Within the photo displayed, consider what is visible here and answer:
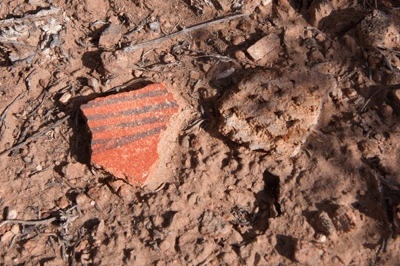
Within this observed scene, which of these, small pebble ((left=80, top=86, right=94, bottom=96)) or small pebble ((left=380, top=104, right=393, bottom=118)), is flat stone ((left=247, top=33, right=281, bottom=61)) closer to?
small pebble ((left=380, top=104, right=393, bottom=118))

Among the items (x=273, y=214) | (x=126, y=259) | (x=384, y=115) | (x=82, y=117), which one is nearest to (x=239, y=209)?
(x=273, y=214)

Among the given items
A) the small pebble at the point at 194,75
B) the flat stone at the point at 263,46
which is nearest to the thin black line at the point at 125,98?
the small pebble at the point at 194,75

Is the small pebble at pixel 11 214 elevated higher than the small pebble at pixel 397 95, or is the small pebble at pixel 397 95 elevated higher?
the small pebble at pixel 397 95

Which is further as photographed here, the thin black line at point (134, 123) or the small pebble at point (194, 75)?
the small pebble at point (194, 75)

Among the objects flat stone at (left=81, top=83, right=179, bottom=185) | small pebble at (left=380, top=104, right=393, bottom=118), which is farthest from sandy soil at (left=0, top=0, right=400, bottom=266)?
flat stone at (left=81, top=83, right=179, bottom=185)

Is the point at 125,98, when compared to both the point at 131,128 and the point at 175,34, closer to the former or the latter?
the point at 131,128

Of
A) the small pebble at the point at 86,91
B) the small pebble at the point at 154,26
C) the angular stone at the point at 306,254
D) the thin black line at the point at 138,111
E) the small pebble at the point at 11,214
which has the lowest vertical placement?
the angular stone at the point at 306,254

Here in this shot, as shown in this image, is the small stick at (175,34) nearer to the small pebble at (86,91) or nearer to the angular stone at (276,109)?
the small pebble at (86,91)

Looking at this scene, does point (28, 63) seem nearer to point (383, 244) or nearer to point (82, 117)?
point (82, 117)
